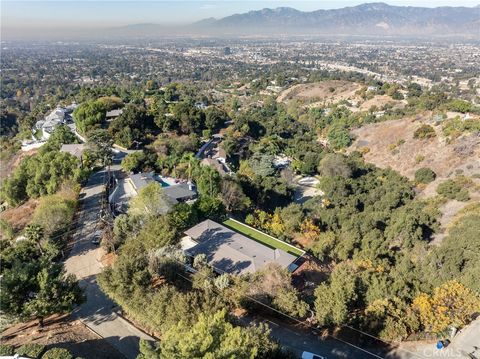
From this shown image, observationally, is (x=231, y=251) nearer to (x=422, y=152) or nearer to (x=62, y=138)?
(x=62, y=138)

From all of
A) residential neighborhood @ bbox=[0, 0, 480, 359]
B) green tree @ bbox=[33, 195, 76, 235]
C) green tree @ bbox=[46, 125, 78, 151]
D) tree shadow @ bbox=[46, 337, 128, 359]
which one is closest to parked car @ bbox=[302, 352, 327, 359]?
residential neighborhood @ bbox=[0, 0, 480, 359]

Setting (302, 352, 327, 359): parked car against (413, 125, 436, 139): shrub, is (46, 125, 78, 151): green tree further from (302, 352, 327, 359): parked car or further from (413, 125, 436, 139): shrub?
(413, 125, 436, 139): shrub

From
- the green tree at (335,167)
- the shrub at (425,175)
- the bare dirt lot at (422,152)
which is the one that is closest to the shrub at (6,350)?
the bare dirt lot at (422,152)

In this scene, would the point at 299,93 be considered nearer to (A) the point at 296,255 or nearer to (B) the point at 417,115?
(B) the point at 417,115


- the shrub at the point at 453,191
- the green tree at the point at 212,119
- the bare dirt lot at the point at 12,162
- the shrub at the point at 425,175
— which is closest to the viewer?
the shrub at the point at 453,191

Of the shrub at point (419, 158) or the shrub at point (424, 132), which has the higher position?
the shrub at point (424, 132)

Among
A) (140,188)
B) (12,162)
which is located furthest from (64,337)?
(12,162)

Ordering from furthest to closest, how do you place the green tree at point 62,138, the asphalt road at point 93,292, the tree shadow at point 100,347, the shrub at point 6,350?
the green tree at point 62,138, the asphalt road at point 93,292, the tree shadow at point 100,347, the shrub at point 6,350

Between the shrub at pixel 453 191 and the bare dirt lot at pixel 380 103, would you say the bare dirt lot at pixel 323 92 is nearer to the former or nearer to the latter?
the bare dirt lot at pixel 380 103
